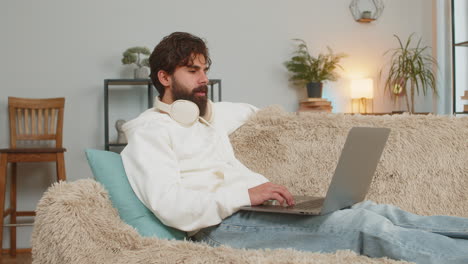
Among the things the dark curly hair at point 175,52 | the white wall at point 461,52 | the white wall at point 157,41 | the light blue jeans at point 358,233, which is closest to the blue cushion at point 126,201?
the light blue jeans at point 358,233

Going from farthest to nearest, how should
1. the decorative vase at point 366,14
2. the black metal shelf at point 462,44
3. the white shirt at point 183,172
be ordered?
the decorative vase at point 366,14, the black metal shelf at point 462,44, the white shirt at point 183,172

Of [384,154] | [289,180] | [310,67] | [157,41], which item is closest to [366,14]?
[310,67]

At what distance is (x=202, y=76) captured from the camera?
5.73ft

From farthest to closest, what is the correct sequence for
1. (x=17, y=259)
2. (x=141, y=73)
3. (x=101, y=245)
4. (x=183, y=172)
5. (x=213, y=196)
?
(x=141, y=73)
(x=17, y=259)
(x=183, y=172)
(x=213, y=196)
(x=101, y=245)

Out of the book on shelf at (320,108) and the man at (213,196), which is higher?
the book on shelf at (320,108)

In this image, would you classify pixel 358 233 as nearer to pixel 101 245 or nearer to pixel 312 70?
pixel 101 245

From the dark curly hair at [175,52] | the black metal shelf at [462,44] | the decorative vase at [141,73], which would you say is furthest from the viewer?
the black metal shelf at [462,44]

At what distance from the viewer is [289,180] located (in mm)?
1955

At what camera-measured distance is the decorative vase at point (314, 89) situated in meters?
3.78

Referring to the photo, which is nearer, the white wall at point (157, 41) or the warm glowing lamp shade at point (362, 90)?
the white wall at point (157, 41)

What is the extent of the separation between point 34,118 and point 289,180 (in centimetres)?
211

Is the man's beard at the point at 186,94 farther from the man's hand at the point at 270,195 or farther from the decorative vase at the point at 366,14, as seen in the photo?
the decorative vase at the point at 366,14

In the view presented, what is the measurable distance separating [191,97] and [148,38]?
83.5 inches

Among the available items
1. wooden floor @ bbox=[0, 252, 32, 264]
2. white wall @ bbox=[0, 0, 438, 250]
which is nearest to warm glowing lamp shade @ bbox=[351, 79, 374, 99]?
white wall @ bbox=[0, 0, 438, 250]
